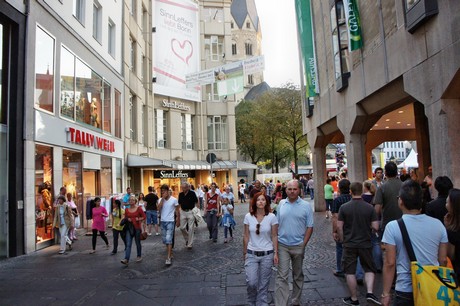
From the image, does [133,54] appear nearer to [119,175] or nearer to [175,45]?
[175,45]

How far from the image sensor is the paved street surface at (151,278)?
6105mm

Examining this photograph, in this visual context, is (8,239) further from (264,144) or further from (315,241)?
(264,144)

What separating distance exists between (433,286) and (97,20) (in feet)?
61.8

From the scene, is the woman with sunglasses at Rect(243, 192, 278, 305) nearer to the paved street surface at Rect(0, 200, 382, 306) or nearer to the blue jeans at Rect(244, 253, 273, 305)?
the blue jeans at Rect(244, 253, 273, 305)

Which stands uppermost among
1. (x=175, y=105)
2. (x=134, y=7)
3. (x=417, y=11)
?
(x=134, y=7)

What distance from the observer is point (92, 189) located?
17.2 meters

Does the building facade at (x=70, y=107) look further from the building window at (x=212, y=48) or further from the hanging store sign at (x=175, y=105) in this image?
the building window at (x=212, y=48)

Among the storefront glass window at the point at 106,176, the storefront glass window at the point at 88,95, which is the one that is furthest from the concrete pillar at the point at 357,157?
the storefront glass window at the point at 106,176

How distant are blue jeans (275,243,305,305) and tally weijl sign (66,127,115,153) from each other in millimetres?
11219

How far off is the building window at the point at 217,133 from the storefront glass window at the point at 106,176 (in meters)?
15.6

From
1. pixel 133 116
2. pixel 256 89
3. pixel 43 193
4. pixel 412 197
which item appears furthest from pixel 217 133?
pixel 256 89

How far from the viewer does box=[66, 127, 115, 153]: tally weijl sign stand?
46.8 feet

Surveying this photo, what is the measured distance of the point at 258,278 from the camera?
15.7 ft

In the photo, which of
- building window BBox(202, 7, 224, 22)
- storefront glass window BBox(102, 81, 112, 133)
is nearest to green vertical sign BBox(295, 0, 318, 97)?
storefront glass window BBox(102, 81, 112, 133)
